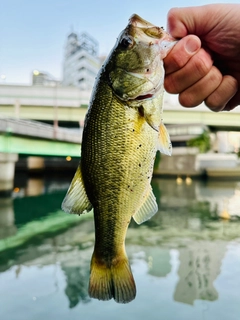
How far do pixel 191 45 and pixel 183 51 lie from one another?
7cm

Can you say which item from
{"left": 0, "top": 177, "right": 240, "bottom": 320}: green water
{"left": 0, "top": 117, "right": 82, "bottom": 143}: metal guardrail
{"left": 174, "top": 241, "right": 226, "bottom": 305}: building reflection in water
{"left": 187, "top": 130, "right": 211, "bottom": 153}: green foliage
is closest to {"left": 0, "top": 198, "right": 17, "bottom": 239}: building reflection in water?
{"left": 0, "top": 177, "right": 240, "bottom": 320}: green water

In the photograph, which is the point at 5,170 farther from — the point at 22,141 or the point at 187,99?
the point at 187,99

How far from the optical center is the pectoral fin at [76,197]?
2.04 metres

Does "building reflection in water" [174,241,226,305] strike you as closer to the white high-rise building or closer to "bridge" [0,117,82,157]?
"bridge" [0,117,82,157]

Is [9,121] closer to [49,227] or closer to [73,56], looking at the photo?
[49,227]

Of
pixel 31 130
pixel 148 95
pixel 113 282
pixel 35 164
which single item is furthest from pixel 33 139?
pixel 148 95

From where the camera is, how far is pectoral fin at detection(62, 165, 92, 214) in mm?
2041

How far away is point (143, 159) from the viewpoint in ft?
6.46

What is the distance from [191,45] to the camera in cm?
224

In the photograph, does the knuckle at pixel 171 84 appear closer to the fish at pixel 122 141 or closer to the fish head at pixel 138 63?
the fish at pixel 122 141

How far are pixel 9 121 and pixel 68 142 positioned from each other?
272 inches

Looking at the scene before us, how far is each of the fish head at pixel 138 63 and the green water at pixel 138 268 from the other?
176 inches

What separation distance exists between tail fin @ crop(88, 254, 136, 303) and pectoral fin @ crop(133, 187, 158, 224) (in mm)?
275

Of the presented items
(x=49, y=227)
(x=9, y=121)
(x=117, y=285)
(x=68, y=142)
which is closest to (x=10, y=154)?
(x=9, y=121)
